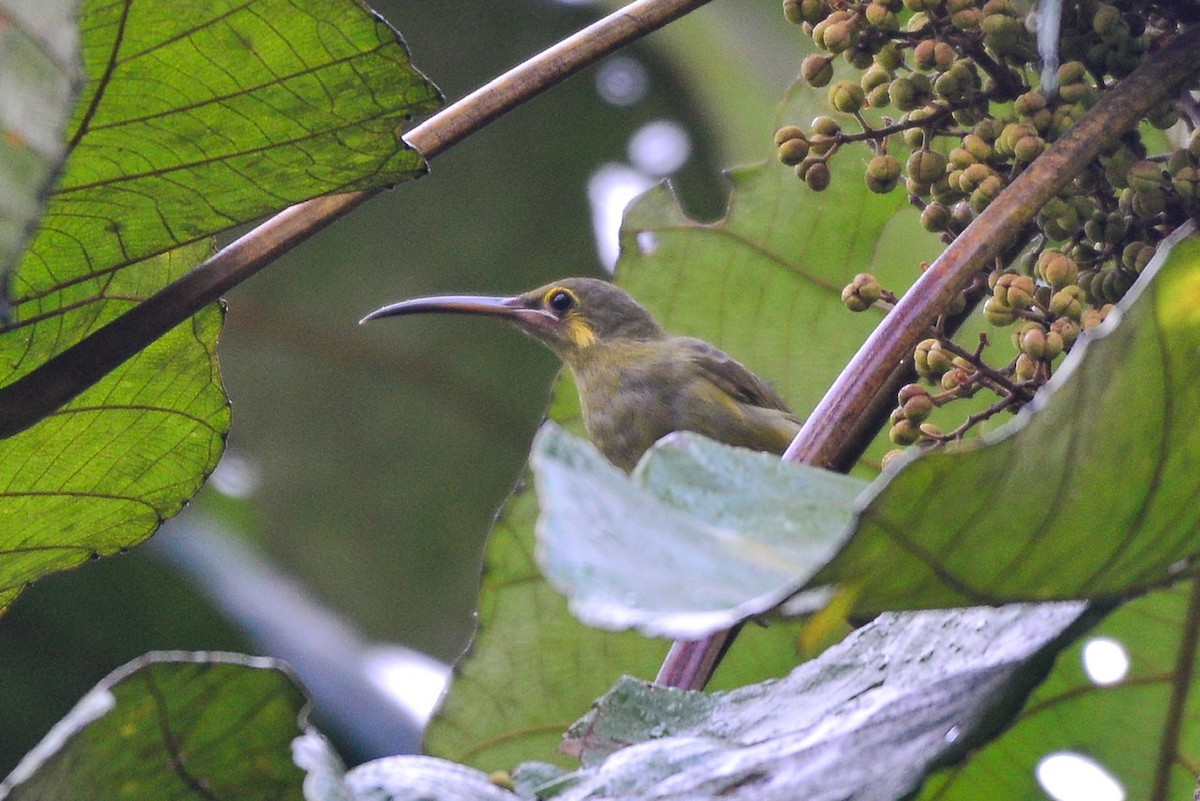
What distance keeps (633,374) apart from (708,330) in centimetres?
61

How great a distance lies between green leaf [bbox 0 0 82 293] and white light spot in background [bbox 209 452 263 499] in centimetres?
450

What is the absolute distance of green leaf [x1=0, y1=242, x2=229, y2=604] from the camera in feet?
5.70

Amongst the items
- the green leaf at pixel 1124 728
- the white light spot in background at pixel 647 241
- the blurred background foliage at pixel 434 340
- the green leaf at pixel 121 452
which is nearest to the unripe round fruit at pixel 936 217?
the green leaf at pixel 1124 728

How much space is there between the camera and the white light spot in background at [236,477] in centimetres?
555

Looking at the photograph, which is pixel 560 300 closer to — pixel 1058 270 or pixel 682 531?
pixel 1058 270

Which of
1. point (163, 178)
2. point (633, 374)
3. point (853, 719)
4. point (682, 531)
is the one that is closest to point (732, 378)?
point (633, 374)

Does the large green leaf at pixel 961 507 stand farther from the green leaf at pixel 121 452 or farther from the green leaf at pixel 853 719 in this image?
the green leaf at pixel 121 452

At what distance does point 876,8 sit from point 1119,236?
0.37 metres

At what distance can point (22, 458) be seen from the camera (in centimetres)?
173

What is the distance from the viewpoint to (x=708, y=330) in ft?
9.95

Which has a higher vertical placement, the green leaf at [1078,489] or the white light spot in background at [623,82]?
the green leaf at [1078,489]

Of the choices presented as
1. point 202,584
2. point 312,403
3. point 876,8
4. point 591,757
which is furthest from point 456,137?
point 312,403

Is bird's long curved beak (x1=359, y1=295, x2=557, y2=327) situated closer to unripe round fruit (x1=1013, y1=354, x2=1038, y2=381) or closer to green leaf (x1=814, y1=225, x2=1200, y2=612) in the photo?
unripe round fruit (x1=1013, y1=354, x2=1038, y2=381)

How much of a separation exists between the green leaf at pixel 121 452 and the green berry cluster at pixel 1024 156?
0.79 metres
